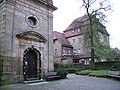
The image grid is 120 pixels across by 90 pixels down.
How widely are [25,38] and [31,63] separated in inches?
101

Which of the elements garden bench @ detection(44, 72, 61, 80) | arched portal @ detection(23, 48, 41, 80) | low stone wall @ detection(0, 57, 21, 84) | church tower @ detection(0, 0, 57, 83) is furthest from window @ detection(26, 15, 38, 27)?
garden bench @ detection(44, 72, 61, 80)

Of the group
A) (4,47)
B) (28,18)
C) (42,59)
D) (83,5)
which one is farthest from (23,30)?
(83,5)

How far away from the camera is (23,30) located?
12.2 m

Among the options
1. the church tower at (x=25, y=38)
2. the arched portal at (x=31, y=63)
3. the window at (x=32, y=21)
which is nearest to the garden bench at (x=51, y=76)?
the church tower at (x=25, y=38)

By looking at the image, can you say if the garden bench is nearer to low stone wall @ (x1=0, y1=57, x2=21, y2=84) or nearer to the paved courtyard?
the paved courtyard

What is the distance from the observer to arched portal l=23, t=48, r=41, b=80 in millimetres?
12055

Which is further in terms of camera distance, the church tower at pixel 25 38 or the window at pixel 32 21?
the window at pixel 32 21

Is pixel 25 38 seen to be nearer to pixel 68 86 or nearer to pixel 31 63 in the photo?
pixel 31 63

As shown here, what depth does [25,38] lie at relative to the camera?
12.0 meters

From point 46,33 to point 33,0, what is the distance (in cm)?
373

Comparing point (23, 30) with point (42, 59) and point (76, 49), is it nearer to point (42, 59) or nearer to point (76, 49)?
point (42, 59)

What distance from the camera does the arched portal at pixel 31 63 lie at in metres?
12.1

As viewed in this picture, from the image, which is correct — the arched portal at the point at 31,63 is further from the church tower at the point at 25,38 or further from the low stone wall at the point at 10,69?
the low stone wall at the point at 10,69

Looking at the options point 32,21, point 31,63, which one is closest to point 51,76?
point 31,63
